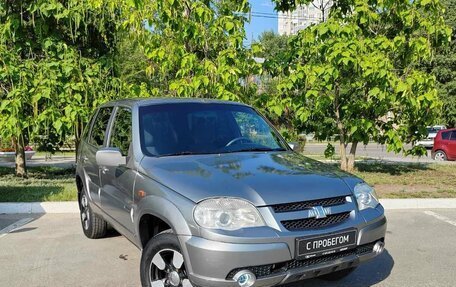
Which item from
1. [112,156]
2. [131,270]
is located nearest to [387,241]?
[131,270]

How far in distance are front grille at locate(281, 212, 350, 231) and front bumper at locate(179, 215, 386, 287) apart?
0.16 metres

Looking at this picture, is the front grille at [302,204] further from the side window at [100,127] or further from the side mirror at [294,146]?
the side window at [100,127]

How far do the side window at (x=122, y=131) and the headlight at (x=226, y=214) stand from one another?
1446 millimetres

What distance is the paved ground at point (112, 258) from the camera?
4488 millimetres

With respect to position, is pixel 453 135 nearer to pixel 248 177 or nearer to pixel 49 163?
pixel 49 163

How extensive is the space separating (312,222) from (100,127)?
3256 millimetres

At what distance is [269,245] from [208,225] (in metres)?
0.44

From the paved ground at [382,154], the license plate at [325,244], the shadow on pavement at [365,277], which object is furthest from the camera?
the paved ground at [382,154]

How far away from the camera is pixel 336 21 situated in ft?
32.5

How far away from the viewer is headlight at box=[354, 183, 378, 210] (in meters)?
3.71

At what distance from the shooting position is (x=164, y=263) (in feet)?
11.8

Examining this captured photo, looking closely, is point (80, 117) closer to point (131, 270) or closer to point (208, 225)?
point (131, 270)

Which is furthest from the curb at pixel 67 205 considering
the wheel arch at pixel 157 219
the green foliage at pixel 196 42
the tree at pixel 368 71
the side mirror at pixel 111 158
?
the wheel arch at pixel 157 219

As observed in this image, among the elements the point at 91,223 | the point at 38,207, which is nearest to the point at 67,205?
the point at 38,207
